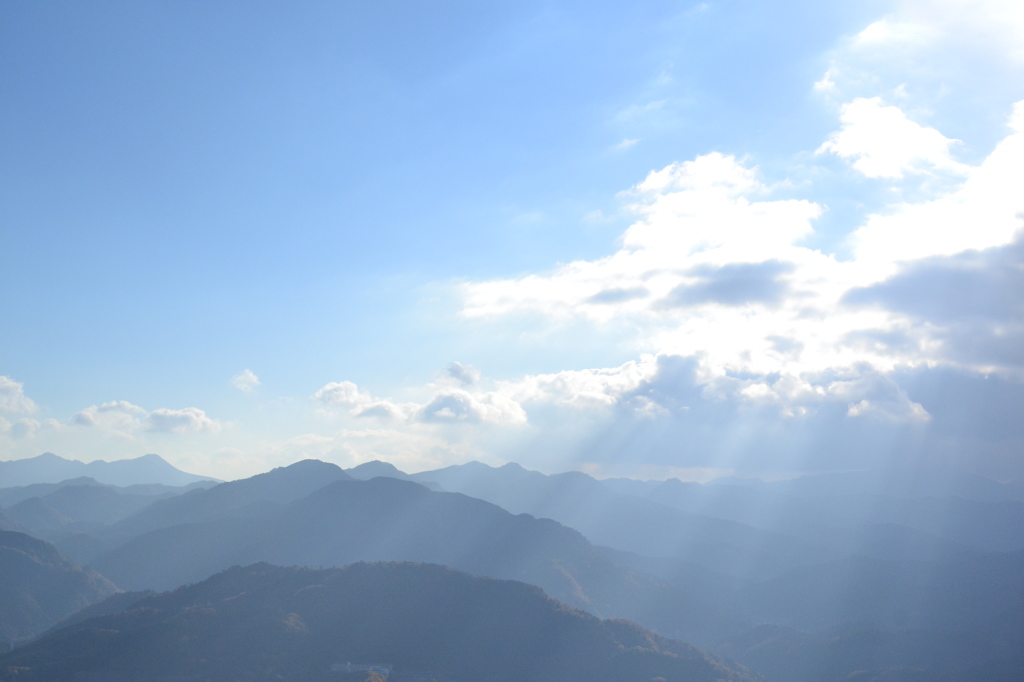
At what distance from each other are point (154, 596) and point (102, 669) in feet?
150

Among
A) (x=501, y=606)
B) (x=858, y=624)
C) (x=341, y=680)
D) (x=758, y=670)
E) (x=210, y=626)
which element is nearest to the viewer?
(x=341, y=680)

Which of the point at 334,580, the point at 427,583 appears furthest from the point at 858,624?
the point at 334,580

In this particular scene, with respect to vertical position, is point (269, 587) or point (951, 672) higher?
point (951, 672)

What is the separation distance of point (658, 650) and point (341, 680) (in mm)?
61067

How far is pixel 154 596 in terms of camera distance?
481ft

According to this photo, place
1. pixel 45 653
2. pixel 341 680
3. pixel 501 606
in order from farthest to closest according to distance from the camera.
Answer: pixel 501 606 < pixel 45 653 < pixel 341 680

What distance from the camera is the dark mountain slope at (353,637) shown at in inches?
4261

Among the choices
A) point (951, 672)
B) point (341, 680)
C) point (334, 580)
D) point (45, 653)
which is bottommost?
point (45, 653)

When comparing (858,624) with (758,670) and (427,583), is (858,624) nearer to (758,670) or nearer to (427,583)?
(758,670)

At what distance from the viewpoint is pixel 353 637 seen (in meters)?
124

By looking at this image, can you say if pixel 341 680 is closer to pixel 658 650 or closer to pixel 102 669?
pixel 102 669

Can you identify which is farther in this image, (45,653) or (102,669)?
(45,653)

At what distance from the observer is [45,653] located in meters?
111

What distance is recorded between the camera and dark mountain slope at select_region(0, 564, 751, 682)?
355 ft
